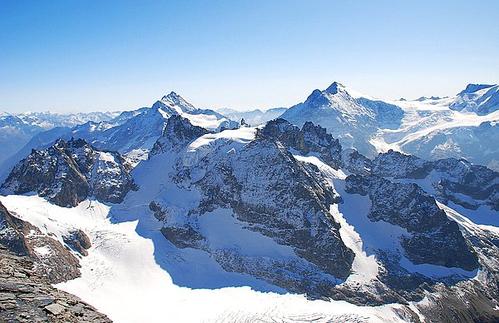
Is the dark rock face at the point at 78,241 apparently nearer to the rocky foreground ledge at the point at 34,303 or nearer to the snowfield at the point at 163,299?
the snowfield at the point at 163,299

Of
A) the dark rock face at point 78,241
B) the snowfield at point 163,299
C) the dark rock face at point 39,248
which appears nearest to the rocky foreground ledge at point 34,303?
the snowfield at point 163,299

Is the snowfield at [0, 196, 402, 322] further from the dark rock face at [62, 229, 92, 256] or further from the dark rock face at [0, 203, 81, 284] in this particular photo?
the dark rock face at [0, 203, 81, 284]

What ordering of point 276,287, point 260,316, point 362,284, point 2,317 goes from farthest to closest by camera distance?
point 362,284
point 276,287
point 260,316
point 2,317

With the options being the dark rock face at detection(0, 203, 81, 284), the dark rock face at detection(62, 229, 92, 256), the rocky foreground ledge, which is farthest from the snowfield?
the rocky foreground ledge

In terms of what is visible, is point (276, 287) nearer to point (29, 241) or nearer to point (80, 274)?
point (80, 274)

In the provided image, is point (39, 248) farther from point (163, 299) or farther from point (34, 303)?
point (34, 303)

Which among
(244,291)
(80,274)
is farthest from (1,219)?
(244,291)

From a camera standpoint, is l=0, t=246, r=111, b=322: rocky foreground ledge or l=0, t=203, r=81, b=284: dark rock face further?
l=0, t=203, r=81, b=284: dark rock face
